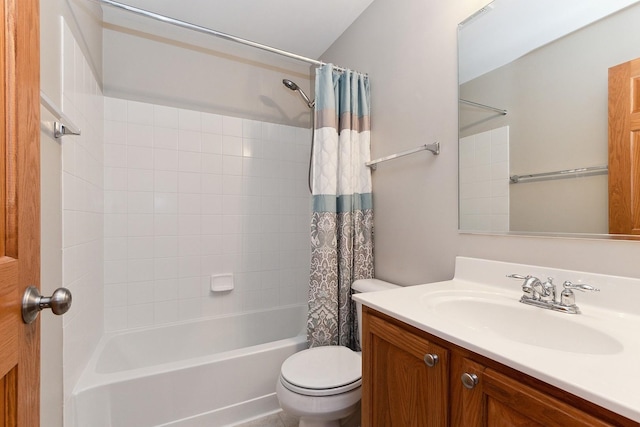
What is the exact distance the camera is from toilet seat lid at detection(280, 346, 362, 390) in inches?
46.3

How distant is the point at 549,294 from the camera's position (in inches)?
35.0

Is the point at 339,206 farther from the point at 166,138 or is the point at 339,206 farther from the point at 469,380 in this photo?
the point at 166,138

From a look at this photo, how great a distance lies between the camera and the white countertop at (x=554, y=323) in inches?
19.2

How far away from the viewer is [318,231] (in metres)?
1.62

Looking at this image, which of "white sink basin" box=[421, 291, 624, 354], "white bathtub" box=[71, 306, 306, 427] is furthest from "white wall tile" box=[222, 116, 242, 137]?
"white sink basin" box=[421, 291, 624, 354]

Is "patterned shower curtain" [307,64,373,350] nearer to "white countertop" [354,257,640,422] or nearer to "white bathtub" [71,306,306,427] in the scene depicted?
"white bathtub" [71,306,306,427]

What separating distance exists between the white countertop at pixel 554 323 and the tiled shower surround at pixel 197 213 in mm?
1459

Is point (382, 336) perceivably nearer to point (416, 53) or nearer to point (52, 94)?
point (416, 53)

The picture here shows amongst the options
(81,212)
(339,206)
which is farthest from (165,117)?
(339,206)

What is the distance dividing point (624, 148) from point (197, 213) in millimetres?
2177

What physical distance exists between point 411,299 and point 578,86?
87 centimetres

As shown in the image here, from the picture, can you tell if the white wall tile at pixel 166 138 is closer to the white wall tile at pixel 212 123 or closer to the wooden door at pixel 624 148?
the white wall tile at pixel 212 123

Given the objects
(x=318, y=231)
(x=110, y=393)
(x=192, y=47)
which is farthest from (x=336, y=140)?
(x=110, y=393)

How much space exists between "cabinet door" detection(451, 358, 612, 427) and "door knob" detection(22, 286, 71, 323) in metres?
0.87
